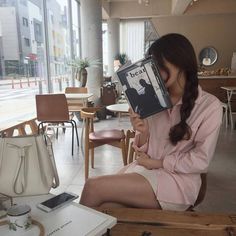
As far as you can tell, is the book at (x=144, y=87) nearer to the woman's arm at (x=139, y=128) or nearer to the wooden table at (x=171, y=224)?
the woman's arm at (x=139, y=128)

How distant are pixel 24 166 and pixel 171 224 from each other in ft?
1.98

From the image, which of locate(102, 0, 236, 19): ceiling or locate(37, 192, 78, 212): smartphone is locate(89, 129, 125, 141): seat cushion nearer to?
locate(37, 192, 78, 212): smartphone

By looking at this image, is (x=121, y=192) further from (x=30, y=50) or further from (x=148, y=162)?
(x=30, y=50)

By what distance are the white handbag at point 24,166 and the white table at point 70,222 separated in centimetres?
6

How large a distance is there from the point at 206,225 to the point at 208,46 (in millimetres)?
9438

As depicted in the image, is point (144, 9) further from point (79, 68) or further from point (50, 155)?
point (50, 155)

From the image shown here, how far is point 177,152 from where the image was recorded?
48.2 inches

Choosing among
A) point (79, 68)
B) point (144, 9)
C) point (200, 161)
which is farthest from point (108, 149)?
point (144, 9)

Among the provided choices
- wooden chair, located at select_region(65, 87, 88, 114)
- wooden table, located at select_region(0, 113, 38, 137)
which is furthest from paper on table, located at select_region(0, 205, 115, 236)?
wooden chair, located at select_region(65, 87, 88, 114)

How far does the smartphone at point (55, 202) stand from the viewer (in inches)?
36.2

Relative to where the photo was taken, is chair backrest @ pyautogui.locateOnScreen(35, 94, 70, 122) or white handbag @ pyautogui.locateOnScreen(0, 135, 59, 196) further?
chair backrest @ pyautogui.locateOnScreen(35, 94, 70, 122)

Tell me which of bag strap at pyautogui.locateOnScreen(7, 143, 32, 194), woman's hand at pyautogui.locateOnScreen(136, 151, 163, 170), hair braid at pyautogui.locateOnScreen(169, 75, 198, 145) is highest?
hair braid at pyautogui.locateOnScreen(169, 75, 198, 145)

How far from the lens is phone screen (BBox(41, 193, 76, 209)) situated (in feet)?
3.06

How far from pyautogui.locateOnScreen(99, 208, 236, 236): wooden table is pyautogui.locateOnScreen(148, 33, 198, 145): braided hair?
34cm
